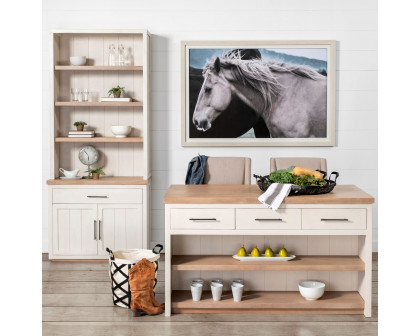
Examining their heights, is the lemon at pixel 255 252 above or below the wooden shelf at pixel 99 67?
below

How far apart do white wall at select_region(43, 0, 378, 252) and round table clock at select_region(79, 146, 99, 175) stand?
0.41 metres

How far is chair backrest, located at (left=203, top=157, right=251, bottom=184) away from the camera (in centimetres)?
434

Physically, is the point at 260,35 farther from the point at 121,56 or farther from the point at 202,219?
the point at 202,219

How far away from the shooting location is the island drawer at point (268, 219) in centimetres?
326

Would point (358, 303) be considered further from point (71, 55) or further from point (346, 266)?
point (71, 55)

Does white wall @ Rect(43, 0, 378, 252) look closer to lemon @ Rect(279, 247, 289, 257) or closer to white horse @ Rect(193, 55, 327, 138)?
white horse @ Rect(193, 55, 327, 138)

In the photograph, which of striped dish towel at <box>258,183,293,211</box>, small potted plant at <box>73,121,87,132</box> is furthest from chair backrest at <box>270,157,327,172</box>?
small potted plant at <box>73,121,87,132</box>

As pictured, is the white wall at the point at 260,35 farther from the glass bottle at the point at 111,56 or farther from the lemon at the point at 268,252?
the lemon at the point at 268,252

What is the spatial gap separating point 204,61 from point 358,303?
2779mm

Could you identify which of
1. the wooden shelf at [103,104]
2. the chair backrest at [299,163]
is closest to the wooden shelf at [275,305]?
the chair backrest at [299,163]

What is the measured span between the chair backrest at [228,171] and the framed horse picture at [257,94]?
0.80 m

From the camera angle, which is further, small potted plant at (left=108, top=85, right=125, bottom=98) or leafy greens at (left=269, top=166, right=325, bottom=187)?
small potted plant at (left=108, top=85, right=125, bottom=98)

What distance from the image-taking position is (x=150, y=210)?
5.25 meters

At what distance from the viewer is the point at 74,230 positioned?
4906 mm
